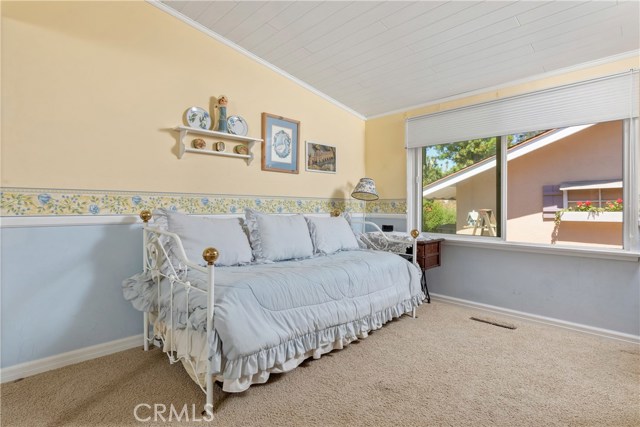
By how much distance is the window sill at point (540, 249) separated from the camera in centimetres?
246

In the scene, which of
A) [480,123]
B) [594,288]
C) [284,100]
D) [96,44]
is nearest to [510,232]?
[594,288]

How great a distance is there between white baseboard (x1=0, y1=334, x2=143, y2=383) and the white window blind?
3181 millimetres

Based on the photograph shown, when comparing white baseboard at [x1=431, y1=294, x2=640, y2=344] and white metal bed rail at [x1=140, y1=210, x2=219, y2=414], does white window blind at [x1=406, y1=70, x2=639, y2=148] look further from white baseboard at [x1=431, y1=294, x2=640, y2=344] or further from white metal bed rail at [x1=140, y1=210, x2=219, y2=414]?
white metal bed rail at [x1=140, y1=210, x2=219, y2=414]

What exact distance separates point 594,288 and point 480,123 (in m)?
1.67

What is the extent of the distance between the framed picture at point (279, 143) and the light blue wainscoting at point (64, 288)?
1308 millimetres

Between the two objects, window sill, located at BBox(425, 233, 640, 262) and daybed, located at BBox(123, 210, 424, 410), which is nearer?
daybed, located at BBox(123, 210, 424, 410)

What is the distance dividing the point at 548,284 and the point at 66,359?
3.61 m

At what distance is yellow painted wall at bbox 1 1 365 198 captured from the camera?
191 cm

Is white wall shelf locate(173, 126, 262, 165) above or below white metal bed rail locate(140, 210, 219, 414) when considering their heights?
above

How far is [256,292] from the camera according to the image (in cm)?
172

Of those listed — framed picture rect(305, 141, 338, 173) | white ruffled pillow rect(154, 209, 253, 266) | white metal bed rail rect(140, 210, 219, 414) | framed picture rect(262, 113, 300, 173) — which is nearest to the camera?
white metal bed rail rect(140, 210, 219, 414)

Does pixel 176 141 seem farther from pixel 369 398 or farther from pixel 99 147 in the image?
pixel 369 398

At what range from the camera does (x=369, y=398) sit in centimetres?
170

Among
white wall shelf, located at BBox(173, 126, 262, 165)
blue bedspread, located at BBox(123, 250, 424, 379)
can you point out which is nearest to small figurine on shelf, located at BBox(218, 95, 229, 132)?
white wall shelf, located at BBox(173, 126, 262, 165)
